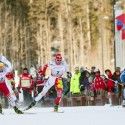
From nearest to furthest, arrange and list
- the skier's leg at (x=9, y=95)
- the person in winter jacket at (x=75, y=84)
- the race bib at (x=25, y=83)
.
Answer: the skier's leg at (x=9, y=95) → the race bib at (x=25, y=83) → the person in winter jacket at (x=75, y=84)

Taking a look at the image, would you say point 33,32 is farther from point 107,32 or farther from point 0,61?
point 0,61

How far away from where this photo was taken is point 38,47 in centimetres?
8675

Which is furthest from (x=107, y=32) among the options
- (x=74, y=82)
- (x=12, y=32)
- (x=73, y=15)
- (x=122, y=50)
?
(x=74, y=82)

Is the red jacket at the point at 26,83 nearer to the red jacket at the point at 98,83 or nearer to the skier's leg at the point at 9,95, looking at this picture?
the red jacket at the point at 98,83

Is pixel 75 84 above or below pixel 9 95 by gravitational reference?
below

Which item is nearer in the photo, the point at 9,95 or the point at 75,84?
the point at 9,95

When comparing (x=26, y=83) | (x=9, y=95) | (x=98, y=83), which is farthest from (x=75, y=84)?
(x=9, y=95)

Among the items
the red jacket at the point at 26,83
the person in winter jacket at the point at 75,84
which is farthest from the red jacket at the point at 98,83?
the red jacket at the point at 26,83

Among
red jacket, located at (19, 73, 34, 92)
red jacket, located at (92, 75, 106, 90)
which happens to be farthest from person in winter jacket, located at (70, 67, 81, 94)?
red jacket, located at (19, 73, 34, 92)

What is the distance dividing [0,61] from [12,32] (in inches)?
2670

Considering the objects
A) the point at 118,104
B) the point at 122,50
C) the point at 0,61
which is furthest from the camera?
the point at 122,50

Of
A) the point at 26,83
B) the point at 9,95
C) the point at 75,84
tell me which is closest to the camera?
the point at 9,95

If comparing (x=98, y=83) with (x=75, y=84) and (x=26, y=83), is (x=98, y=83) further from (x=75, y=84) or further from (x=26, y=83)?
(x=26, y=83)

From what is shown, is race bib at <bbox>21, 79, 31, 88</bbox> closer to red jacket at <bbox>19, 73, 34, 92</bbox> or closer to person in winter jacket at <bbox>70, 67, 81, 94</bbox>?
red jacket at <bbox>19, 73, 34, 92</bbox>
